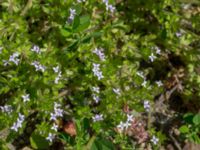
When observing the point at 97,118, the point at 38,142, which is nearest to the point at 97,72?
the point at 97,118

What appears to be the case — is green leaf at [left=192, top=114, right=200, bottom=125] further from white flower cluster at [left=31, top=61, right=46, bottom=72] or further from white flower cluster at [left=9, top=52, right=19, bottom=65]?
white flower cluster at [left=9, top=52, right=19, bottom=65]

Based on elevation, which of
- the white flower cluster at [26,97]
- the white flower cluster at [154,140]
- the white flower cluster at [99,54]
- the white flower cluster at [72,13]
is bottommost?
the white flower cluster at [154,140]

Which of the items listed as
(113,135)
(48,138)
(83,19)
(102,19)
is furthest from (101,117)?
(102,19)

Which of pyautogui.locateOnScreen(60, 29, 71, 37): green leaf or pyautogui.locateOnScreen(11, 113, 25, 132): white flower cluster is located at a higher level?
pyautogui.locateOnScreen(60, 29, 71, 37): green leaf

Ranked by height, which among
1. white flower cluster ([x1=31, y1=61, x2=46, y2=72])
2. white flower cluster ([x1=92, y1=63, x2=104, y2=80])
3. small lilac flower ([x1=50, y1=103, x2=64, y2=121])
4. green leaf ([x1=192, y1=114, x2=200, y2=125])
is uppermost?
white flower cluster ([x1=31, y1=61, x2=46, y2=72])

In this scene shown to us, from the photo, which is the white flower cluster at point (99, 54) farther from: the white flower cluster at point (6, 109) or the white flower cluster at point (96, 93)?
the white flower cluster at point (6, 109)

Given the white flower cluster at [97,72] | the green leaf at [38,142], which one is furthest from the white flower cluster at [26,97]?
the white flower cluster at [97,72]

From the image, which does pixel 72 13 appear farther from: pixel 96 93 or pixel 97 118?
pixel 97 118

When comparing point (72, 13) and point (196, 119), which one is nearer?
point (72, 13)

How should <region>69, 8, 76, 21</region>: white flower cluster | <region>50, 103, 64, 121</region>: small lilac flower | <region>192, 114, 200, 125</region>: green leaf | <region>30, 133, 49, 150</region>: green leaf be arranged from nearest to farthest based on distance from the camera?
<region>50, 103, 64, 121</region>: small lilac flower, <region>69, 8, 76, 21</region>: white flower cluster, <region>30, 133, 49, 150</region>: green leaf, <region>192, 114, 200, 125</region>: green leaf

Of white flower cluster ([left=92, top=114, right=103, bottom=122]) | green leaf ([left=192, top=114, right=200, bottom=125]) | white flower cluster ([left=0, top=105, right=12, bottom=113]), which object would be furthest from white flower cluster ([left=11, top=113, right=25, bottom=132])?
green leaf ([left=192, top=114, right=200, bottom=125])
